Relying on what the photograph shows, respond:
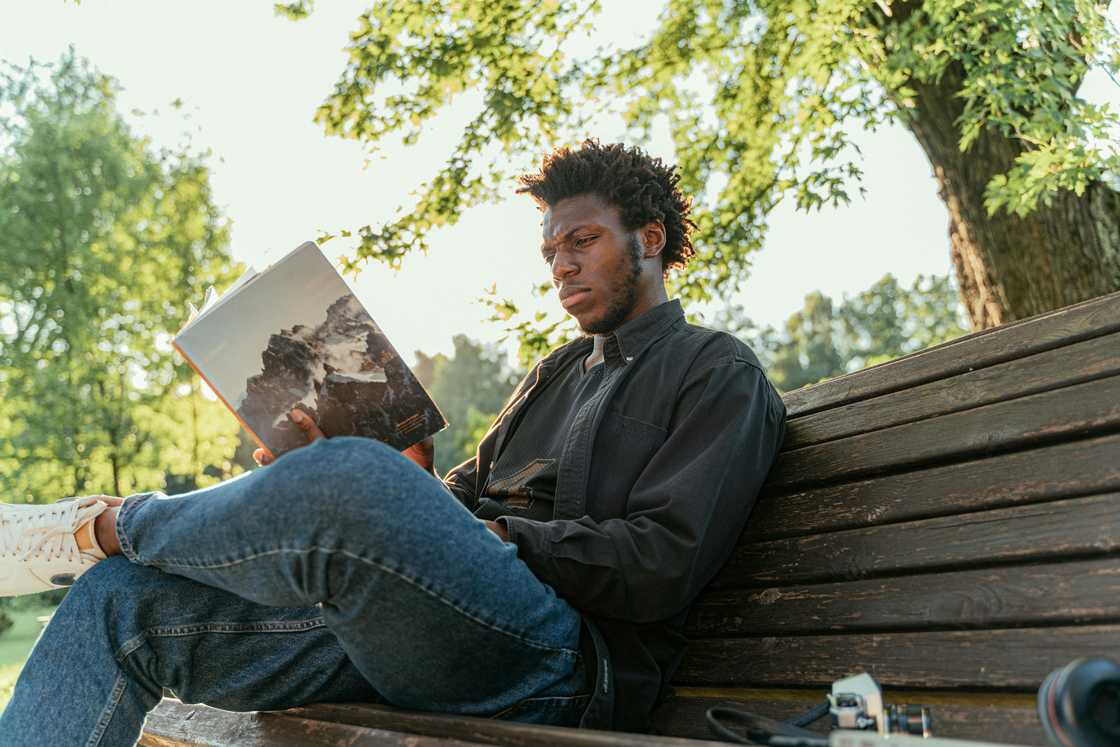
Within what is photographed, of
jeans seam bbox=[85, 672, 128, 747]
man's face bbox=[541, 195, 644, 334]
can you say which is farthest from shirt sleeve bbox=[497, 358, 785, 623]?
jeans seam bbox=[85, 672, 128, 747]

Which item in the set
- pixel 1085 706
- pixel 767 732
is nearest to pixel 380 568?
pixel 767 732

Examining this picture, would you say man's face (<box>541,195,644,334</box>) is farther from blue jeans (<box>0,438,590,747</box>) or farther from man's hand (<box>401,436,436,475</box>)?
blue jeans (<box>0,438,590,747</box>)

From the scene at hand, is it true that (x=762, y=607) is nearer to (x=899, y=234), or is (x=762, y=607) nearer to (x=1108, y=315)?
(x=1108, y=315)

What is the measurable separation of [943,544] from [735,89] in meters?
5.67

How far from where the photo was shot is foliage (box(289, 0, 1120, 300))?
4.31 metres

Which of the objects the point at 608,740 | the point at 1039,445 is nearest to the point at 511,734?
the point at 608,740

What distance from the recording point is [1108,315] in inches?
77.8

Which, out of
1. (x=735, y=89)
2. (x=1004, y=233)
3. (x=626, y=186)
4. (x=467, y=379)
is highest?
(x=467, y=379)

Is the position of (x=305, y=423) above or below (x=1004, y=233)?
above

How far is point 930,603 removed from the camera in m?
1.75

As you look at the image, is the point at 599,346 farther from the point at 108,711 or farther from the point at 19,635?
the point at 19,635

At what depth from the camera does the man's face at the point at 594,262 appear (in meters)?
2.56

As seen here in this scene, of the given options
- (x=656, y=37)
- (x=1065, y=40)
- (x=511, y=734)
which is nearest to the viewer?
(x=511, y=734)

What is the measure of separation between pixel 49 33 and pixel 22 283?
4.26m
